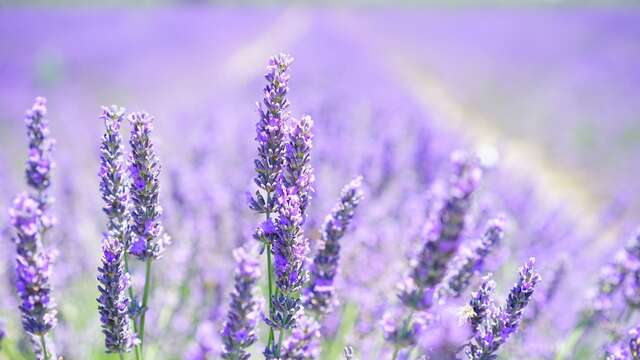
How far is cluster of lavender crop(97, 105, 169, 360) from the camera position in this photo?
5.15ft

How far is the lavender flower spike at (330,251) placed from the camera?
64.0 inches

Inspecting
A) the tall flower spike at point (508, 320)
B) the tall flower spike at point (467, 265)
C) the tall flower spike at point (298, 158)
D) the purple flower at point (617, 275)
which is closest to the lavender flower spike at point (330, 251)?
the tall flower spike at point (298, 158)

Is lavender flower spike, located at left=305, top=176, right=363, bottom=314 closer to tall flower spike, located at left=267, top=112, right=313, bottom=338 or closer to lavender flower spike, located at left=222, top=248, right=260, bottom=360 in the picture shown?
tall flower spike, located at left=267, top=112, right=313, bottom=338

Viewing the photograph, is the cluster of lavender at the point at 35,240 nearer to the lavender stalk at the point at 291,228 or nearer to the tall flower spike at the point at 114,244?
the tall flower spike at the point at 114,244

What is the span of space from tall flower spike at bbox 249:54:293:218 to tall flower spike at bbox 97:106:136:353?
0.41 meters

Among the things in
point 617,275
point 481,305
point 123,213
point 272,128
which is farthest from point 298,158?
point 617,275

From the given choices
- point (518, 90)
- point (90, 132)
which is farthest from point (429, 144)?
point (518, 90)

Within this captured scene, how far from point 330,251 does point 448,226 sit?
0.58m

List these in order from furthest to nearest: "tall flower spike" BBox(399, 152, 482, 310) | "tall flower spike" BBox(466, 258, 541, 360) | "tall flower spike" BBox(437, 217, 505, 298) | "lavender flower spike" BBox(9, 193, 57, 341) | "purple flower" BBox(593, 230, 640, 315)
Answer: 1. "purple flower" BBox(593, 230, 640, 315)
2. "tall flower spike" BBox(437, 217, 505, 298)
3. "tall flower spike" BBox(466, 258, 541, 360)
4. "lavender flower spike" BBox(9, 193, 57, 341)
5. "tall flower spike" BBox(399, 152, 482, 310)

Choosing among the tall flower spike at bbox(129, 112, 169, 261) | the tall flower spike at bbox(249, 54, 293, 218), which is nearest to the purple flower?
the tall flower spike at bbox(249, 54, 293, 218)

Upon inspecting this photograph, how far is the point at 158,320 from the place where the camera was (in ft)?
10.4

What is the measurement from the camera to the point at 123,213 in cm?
169

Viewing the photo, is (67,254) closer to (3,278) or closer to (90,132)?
(3,278)

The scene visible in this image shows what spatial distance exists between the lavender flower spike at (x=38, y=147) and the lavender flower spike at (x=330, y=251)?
2.81 feet
